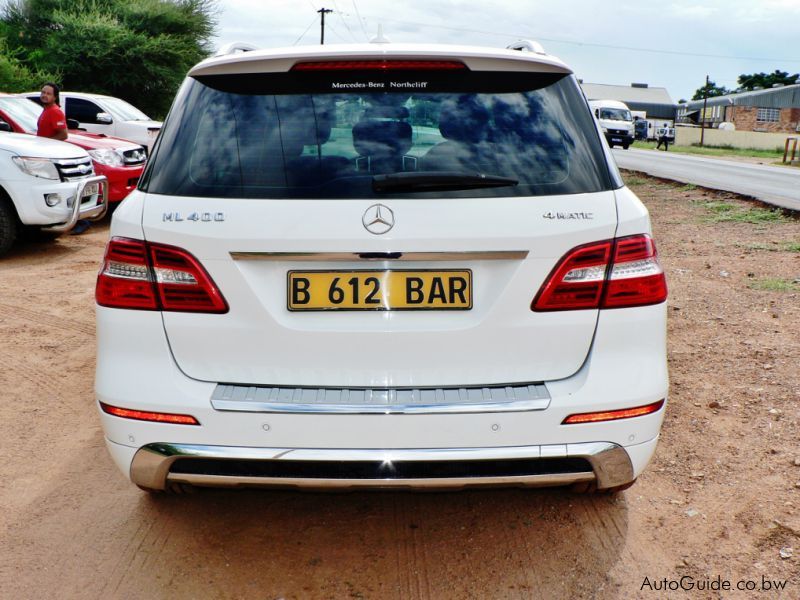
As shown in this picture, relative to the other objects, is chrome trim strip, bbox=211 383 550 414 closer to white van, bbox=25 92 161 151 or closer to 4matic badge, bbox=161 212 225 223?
4matic badge, bbox=161 212 225 223

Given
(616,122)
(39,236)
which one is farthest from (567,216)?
(616,122)

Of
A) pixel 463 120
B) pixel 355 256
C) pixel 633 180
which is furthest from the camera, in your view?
pixel 633 180


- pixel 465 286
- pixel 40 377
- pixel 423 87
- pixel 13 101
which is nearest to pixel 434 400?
pixel 465 286

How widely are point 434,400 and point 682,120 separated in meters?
107

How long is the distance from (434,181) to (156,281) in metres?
0.96

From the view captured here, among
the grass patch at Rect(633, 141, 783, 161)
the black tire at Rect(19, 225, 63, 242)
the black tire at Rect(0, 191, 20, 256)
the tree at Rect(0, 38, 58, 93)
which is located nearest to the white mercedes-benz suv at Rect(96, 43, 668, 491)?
the black tire at Rect(0, 191, 20, 256)

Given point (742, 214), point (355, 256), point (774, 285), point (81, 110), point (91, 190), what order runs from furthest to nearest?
point (81, 110) → point (742, 214) → point (91, 190) → point (774, 285) → point (355, 256)

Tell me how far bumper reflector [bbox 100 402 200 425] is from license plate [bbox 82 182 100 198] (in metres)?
7.40

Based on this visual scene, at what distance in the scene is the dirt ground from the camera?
9.12 feet

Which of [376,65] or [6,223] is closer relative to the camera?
[376,65]

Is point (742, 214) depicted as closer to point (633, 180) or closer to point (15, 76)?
point (633, 180)

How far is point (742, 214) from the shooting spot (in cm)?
1183

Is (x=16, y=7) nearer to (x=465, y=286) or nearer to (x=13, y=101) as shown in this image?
(x=13, y=101)

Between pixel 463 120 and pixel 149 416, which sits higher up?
pixel 463 120
